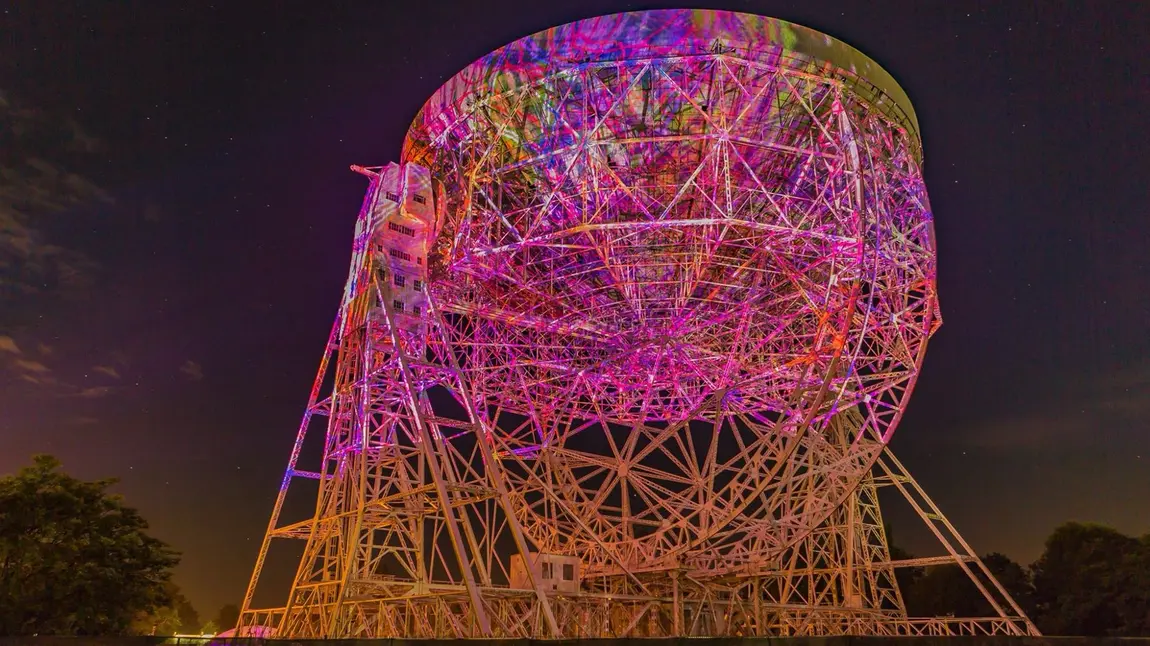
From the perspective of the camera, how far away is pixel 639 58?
785 inches

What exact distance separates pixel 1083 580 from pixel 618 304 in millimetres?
26927

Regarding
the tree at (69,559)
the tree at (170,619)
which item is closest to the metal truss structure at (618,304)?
the tree at (69,559)

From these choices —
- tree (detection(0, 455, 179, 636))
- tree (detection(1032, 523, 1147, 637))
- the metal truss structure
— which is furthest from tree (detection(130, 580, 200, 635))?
tree (detection(1032, 523, 1147, 637))

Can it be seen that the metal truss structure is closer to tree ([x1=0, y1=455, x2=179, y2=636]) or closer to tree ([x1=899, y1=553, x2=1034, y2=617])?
tree ([x1=0, y1=455, x2=179, y2=636])

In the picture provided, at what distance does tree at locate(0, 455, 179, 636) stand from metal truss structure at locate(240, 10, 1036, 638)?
3.08m

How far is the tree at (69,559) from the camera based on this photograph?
21.9 metres

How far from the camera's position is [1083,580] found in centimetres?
3981

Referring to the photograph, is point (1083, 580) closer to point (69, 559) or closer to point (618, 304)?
point (618, 304)

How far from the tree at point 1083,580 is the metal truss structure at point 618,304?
12403 millimetres

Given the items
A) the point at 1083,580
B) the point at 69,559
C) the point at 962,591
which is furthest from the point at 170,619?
the point at 1083,580

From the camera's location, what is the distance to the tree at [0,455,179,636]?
21.9 m

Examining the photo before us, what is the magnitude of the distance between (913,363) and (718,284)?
17.0ft

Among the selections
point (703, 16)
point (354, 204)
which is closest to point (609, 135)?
point (703, 16)

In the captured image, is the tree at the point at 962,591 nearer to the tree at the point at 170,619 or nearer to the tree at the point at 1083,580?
the tree at the point at 1083,580
